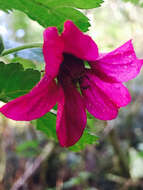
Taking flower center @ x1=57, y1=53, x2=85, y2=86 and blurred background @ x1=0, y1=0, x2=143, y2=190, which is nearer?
flower center @ x1=57, y1=53, x2=85, y2=86

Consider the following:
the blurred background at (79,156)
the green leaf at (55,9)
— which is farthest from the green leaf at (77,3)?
the blurred background at (79,156)

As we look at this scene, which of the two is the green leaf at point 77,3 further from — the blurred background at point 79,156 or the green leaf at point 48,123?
the blurred background at point 79,156

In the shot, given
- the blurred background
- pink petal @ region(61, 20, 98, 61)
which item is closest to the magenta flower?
pink petal @ region(61, 20, 98, 61)

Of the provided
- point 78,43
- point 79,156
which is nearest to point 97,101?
point 78,43

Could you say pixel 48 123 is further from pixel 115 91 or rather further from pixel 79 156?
pixel 79 156

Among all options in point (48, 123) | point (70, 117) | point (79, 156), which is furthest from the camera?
point (79, 156)

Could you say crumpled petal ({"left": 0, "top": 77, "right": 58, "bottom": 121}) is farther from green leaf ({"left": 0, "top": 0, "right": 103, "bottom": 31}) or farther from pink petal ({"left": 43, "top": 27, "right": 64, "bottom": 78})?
green leaf ({"left": 0, "top": 0, "right": 103, "bottom": 31})

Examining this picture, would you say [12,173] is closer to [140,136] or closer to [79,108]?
[140,136]

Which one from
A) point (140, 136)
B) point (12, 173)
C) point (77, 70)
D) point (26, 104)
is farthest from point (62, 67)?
point (140, 136)
